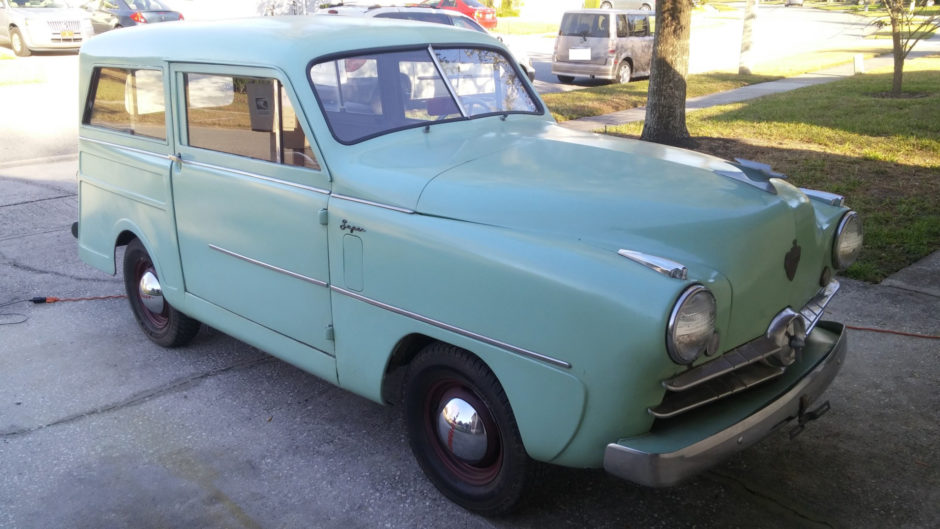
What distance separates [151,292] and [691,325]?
11.2 ft

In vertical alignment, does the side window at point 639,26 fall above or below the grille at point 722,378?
above

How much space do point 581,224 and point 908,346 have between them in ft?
9.07

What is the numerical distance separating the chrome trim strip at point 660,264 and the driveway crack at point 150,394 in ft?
8.79

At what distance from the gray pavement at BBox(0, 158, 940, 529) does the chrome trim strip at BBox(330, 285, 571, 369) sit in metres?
0.62

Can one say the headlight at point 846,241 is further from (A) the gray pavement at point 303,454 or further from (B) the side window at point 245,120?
(B) the side window at point 245,120

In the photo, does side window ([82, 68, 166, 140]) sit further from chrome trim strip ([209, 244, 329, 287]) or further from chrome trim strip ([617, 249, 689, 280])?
chrome trim strip ([617, 249, 689, 280])

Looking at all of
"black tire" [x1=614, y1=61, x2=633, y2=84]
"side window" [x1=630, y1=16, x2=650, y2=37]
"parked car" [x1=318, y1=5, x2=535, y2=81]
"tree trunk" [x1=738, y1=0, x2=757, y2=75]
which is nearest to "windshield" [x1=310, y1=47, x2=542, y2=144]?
"parked car" [x1=318, y1=5, x2=535, y2=81]

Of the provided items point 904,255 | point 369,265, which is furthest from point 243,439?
point 904,255

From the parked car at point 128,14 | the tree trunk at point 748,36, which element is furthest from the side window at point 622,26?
the parked car at point 128,14

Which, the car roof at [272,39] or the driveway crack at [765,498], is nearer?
the driveway crack at [765,498]

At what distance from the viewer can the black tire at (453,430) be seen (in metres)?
2.96

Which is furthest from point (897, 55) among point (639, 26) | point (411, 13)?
point (411, 13)

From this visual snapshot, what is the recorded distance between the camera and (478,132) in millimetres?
3918

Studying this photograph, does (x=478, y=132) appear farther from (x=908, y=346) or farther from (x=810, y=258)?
(x=908, y=346)
